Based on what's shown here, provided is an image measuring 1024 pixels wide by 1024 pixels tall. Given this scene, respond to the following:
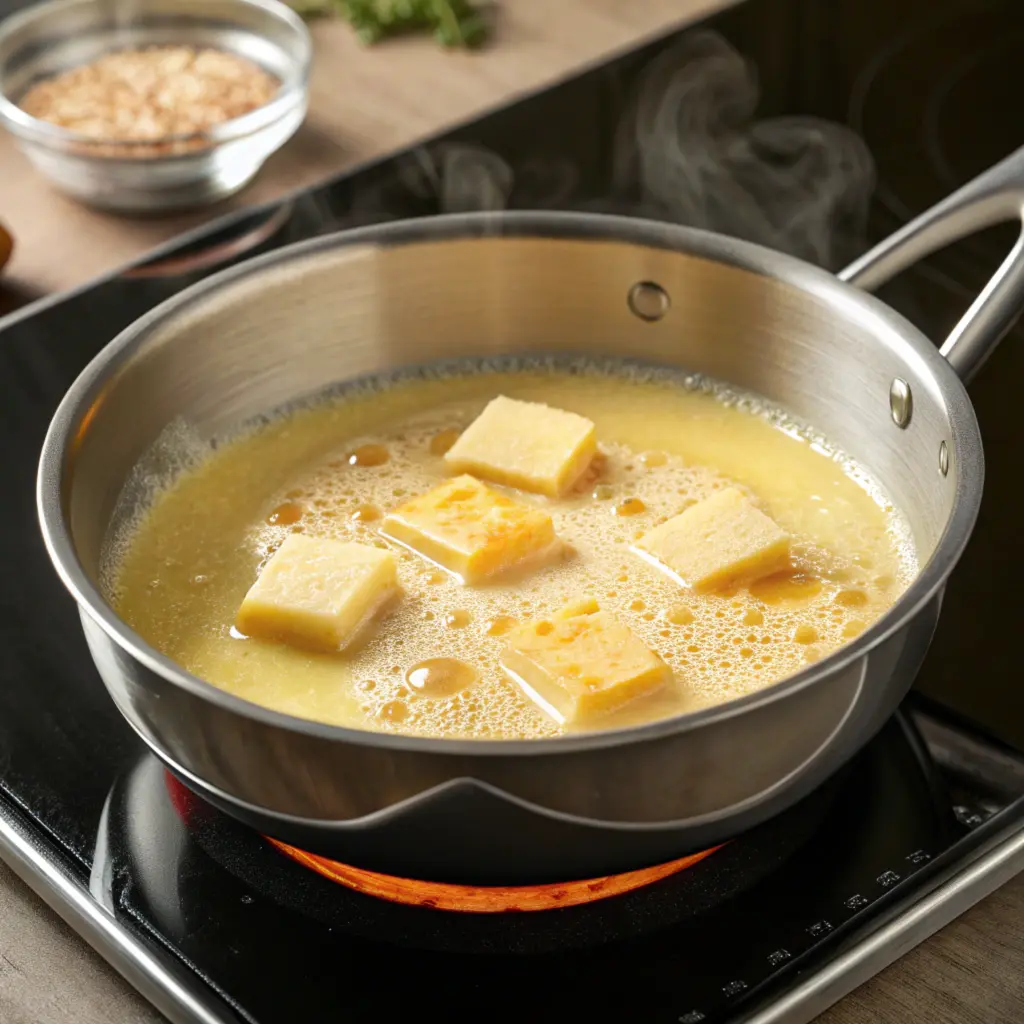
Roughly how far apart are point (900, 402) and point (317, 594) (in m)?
0.47

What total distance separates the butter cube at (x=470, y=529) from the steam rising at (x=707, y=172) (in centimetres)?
57

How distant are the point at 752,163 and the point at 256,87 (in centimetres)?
58

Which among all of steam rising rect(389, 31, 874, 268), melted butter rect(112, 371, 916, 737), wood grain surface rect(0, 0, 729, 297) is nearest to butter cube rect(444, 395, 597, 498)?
melted butter rect(112, 371, 916, 737)

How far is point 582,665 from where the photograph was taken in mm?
940

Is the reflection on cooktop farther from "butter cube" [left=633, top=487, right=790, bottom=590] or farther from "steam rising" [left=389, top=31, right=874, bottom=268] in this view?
"steam rising" [left=389, top=31, right=874, bottom=268]

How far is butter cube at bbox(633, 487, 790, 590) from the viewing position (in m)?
1.09

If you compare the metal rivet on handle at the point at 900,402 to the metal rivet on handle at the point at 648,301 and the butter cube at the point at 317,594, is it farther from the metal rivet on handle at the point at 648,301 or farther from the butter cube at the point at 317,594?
the butter cube at the point at 317,594

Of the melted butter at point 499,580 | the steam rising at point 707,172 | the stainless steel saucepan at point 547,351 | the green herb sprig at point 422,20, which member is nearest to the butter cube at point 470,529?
the melted butter at point 499,580

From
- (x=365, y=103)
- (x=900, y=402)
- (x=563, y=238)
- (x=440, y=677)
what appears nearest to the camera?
(x=440, y=677)

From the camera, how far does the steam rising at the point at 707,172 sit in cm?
160

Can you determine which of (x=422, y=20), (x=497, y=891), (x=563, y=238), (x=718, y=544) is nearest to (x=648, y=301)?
(x=563, y=238)

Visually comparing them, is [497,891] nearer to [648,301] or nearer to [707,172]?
[648,301]

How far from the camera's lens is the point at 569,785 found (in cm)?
75

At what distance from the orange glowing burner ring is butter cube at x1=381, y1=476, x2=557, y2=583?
0.25 metres
